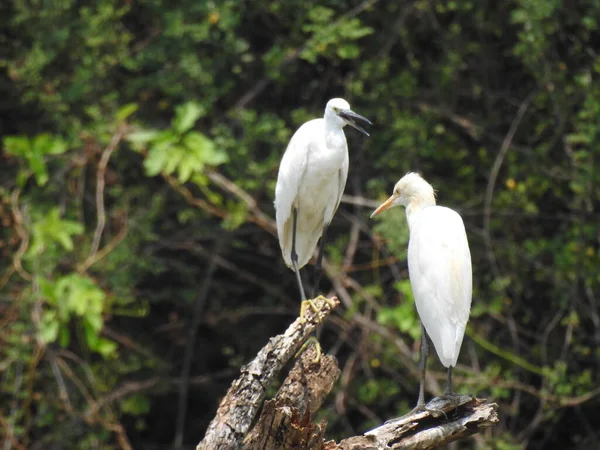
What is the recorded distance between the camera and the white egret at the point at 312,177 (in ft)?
13.6

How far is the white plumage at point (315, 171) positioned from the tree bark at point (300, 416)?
2.62 feet

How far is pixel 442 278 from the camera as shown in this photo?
3.64 meters

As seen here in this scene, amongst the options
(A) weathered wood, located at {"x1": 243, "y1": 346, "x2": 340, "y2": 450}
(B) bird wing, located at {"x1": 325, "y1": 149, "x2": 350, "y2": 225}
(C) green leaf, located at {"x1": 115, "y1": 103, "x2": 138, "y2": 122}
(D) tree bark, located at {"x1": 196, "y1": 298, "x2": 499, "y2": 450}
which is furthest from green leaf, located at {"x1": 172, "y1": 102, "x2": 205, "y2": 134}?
(A) weathered wood, located at {"x1": 243, "y1": 346, "x2": 340, "y2": 450}

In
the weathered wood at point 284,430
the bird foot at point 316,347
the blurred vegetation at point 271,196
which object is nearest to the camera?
the weathered wood at point 284,430

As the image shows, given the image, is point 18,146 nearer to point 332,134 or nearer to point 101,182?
point 101,182

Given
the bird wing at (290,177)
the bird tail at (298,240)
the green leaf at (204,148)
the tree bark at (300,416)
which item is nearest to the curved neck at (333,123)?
the bird wing at (290,177)

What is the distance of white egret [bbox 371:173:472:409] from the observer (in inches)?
141

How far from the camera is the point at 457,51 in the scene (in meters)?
5.72

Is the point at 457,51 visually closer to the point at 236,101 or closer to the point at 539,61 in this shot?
the point at 539,61

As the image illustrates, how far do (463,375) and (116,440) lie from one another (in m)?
2.03

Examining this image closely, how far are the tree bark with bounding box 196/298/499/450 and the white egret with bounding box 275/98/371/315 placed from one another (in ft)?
2.00

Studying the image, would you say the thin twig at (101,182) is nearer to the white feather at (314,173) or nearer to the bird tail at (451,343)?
the white feather at (314,173)

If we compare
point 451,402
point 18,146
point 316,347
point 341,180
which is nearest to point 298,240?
point 341,180

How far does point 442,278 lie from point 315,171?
2.51ft
